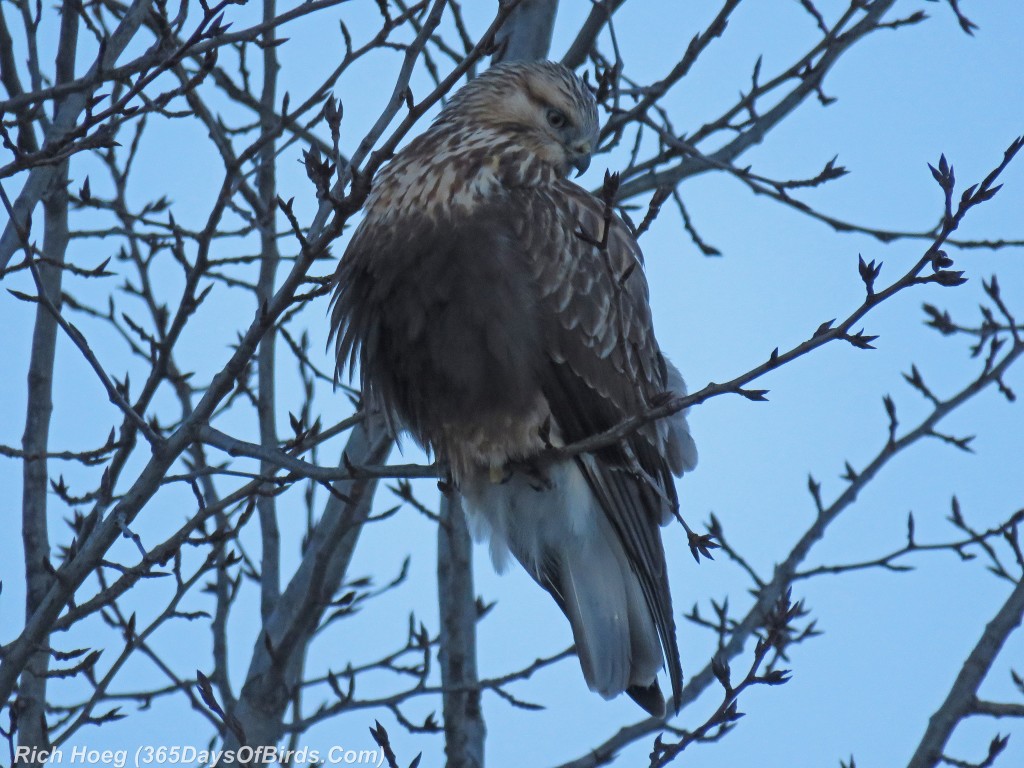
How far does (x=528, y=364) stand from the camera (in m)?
3.74

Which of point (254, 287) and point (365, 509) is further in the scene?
point (254, 287)

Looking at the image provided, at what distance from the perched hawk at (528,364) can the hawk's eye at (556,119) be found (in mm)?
256

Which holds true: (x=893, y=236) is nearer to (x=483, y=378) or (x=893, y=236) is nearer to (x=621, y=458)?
(x=621, y=458)

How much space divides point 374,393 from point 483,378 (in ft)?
1.46

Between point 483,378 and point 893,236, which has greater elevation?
point 893,236

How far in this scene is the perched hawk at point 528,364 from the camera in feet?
12.2

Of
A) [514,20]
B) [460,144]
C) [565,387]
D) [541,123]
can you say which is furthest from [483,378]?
Result: [514,20]

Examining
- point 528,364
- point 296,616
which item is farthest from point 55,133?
point 296,616

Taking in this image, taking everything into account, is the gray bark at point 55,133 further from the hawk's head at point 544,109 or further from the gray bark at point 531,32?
the gray bark at point 531,32

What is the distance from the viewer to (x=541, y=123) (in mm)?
4543

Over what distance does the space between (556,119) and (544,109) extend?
5cm

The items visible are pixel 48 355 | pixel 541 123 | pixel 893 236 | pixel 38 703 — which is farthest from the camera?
pixel 893 236

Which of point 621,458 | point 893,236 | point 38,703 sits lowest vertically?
point 38,703

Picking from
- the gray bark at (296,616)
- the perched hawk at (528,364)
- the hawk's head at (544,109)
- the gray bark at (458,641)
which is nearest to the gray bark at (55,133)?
the perched hawk at (528,364)
